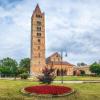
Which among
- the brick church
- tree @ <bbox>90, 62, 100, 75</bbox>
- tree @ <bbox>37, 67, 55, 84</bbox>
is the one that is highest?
the brick church

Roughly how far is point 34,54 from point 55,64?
57.9 feet

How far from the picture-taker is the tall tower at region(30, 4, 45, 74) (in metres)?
101

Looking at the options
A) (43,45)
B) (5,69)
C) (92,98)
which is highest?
(43,45)

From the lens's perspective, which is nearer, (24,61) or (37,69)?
(37,69)

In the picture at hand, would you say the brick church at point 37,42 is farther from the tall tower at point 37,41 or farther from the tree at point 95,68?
the tree at point 95,68

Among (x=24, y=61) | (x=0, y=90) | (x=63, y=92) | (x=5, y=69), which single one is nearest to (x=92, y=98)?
(x=63, y=92)

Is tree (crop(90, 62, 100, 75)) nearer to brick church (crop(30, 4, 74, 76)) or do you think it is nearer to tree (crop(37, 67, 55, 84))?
Answer: brick church (crop(30, 4, 74, 76))

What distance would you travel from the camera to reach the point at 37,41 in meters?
104

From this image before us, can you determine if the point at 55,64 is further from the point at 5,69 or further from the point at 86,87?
the point at 86,87

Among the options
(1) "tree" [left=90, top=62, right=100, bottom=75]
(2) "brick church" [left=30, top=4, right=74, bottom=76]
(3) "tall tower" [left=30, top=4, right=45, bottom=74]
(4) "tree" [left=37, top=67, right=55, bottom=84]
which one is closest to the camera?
(4) "tree" [left=37, top=67, right=55, bottom=84]

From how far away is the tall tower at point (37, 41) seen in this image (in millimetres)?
100613

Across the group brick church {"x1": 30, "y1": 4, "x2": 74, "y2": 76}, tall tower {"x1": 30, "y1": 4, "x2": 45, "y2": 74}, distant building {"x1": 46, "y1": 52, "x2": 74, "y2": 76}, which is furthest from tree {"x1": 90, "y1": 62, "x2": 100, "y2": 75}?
tall tower {"x1": 30, "y1": 4, "x2": 45, "y2": 74}

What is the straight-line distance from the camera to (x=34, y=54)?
102 meters

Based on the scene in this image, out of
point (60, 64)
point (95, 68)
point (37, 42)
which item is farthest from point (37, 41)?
point (95, 68)
